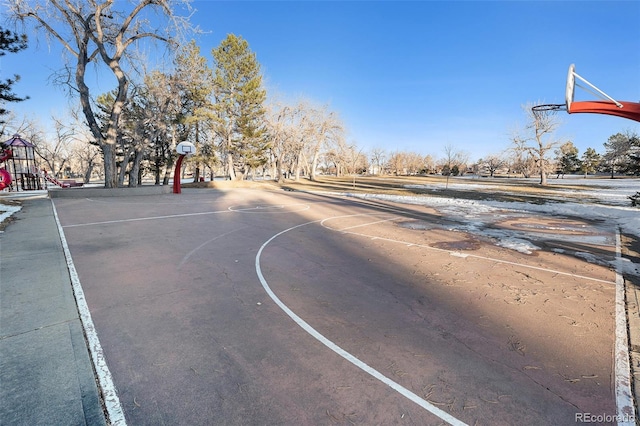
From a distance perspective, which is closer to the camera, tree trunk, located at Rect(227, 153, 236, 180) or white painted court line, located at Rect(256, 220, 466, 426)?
white painted court line, located at Rect(256, 220, 466, 426)

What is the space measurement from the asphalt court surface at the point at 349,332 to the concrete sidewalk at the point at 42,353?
0.25 meters

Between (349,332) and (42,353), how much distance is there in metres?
3.36

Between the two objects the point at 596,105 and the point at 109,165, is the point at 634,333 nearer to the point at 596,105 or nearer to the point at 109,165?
the point at 596,105

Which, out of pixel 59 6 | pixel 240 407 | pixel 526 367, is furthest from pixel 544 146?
pixel 59 6

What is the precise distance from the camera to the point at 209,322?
149 inches

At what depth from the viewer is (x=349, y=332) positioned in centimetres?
364

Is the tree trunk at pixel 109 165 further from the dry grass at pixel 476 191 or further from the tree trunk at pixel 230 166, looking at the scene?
the dry grass at pixel 476 191

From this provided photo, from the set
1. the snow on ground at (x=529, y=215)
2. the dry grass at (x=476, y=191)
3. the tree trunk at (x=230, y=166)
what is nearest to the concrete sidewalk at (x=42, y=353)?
the snow on ground at (x=529, y=215)

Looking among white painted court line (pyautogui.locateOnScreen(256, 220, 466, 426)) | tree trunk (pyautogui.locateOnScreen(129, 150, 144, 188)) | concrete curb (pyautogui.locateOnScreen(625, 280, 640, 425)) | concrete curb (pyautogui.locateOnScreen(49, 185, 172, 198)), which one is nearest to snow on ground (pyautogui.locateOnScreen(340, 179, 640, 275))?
concrete curb (pyautogui.locateOnScreen(625, 280, 640, 425))

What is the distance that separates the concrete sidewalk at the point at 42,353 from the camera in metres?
2.29

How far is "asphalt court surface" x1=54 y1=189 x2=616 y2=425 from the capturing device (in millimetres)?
2502

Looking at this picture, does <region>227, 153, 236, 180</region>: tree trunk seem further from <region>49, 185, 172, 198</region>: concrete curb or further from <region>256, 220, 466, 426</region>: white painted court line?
<region>256, 220, 466, 426</region>: white painted court line

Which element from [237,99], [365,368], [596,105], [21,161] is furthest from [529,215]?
[21,161]

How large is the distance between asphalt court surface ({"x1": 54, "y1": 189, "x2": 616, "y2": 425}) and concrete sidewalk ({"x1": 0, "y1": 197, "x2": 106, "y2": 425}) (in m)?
0.25
